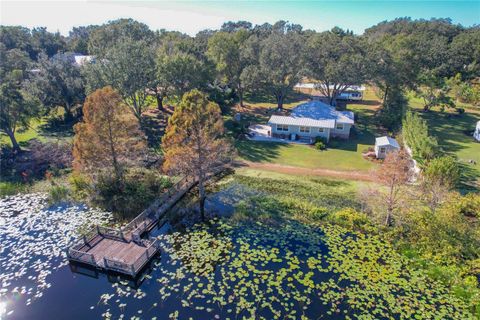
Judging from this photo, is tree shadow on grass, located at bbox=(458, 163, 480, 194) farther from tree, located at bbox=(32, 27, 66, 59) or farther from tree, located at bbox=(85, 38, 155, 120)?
tree, located at bbox=(32, 27, 66, 59)

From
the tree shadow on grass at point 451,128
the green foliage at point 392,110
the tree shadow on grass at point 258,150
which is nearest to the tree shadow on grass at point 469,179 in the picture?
the tree shadow on grass at point 451,128

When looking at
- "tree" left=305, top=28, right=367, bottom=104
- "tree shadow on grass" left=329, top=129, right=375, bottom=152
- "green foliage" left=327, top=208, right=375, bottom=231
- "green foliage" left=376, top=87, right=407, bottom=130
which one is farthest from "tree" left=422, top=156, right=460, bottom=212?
"tree" left=305, top=28, right=367, bottom=104

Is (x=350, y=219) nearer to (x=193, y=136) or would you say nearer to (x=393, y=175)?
(x=393, y=175)

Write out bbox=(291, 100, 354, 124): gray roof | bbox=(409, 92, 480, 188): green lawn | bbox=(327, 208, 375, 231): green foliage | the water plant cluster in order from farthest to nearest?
bbox=(291, 100, 354, 124): gray roof < bbox=(409, 92, 480, 188): green lawn < bbox=(327, 208, 375, 231): green foliage < the water plant cluster

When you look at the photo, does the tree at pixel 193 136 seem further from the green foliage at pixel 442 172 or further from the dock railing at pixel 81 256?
the green foliage at pixel 442 172

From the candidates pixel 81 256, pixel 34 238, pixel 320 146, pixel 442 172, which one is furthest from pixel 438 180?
pixel 34 238

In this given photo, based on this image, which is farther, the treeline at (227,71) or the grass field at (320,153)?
the treeline at (227,71)
